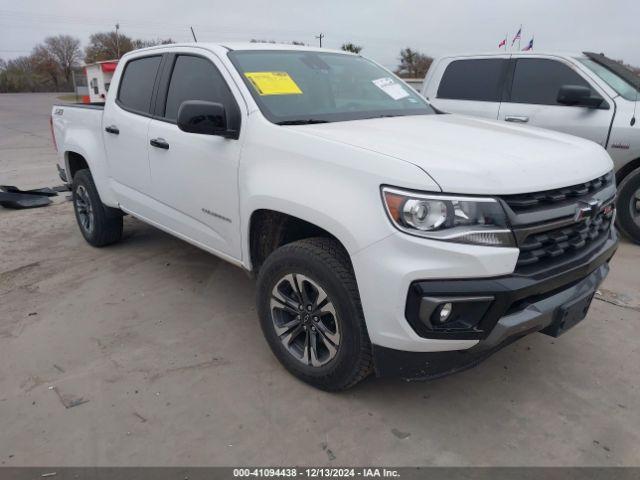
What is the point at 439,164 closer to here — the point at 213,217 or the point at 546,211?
the point at 546,211

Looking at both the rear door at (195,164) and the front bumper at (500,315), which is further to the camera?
the rear door at (195,164)

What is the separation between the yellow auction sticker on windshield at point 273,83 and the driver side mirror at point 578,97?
3123 millimetres

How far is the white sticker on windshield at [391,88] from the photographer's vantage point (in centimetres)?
366

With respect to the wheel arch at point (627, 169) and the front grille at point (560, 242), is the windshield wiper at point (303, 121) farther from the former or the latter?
the wheel arch at point (627, 169)

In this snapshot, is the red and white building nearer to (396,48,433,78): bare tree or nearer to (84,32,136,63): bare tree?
(396,48,433,78): bare tree

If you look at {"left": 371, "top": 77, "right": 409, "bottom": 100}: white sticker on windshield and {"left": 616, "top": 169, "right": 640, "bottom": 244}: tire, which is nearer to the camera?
{"left": 371, "top": 77, "right": 409, "bottom": 100}: white sticker on windshield

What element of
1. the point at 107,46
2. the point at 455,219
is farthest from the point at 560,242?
the point at 107,46

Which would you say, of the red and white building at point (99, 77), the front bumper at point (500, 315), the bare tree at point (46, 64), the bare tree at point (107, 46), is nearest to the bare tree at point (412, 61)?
the red and white building at point (99, 77)

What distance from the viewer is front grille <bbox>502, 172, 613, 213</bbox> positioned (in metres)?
2.19

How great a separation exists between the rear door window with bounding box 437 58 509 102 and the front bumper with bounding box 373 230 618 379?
3.84 m

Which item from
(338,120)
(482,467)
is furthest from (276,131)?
(482,467)

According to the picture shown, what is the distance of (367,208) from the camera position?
224 cm

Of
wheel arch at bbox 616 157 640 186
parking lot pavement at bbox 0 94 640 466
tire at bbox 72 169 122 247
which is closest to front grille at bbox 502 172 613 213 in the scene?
parking lot pavement at bbox 0 94 640 466

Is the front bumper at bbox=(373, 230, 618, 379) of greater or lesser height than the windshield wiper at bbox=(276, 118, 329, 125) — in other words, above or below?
below
